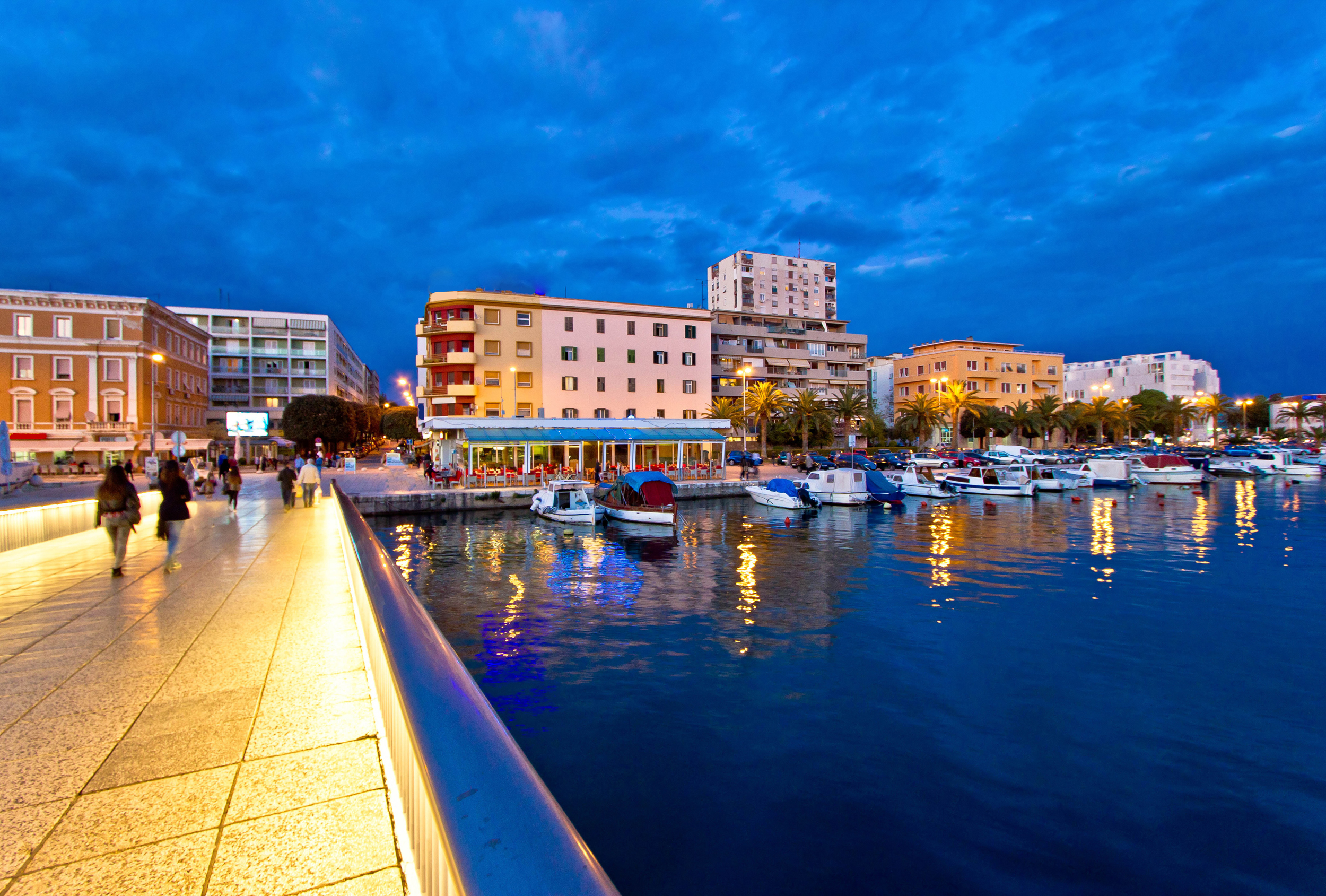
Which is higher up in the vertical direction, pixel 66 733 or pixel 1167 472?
pixel 66 733

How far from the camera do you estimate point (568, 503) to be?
35750mm

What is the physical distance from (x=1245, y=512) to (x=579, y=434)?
132ft

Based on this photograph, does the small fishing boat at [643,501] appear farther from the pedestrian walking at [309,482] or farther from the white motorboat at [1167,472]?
the white motorboat at [1167,472]

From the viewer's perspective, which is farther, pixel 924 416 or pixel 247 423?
pixel 924 416

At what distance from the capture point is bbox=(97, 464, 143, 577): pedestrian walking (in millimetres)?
10539

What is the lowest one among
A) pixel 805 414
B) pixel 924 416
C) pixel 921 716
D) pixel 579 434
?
pixel 921 716

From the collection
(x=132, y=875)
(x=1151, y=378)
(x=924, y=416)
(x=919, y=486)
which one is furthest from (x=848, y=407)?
(x=1151, y=378)

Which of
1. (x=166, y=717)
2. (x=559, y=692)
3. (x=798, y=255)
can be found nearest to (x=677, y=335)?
(x=559, y=692)

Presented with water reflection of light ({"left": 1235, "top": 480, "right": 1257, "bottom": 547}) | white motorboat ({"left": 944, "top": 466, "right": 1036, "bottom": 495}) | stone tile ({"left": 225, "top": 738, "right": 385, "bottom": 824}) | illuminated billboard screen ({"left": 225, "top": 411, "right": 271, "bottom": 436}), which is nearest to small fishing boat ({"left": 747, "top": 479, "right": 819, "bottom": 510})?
white motorboat ({"left": 944, "top": 466, "right": 1036, "bottom": 495})

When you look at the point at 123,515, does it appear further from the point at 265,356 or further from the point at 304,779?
the point at 265,356

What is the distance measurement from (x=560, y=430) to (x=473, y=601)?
27.9 meters

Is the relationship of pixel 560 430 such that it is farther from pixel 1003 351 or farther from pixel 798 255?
pixel 798 255

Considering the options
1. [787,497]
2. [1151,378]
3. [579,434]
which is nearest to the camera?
[787,497]

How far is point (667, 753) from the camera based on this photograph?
9.87m
